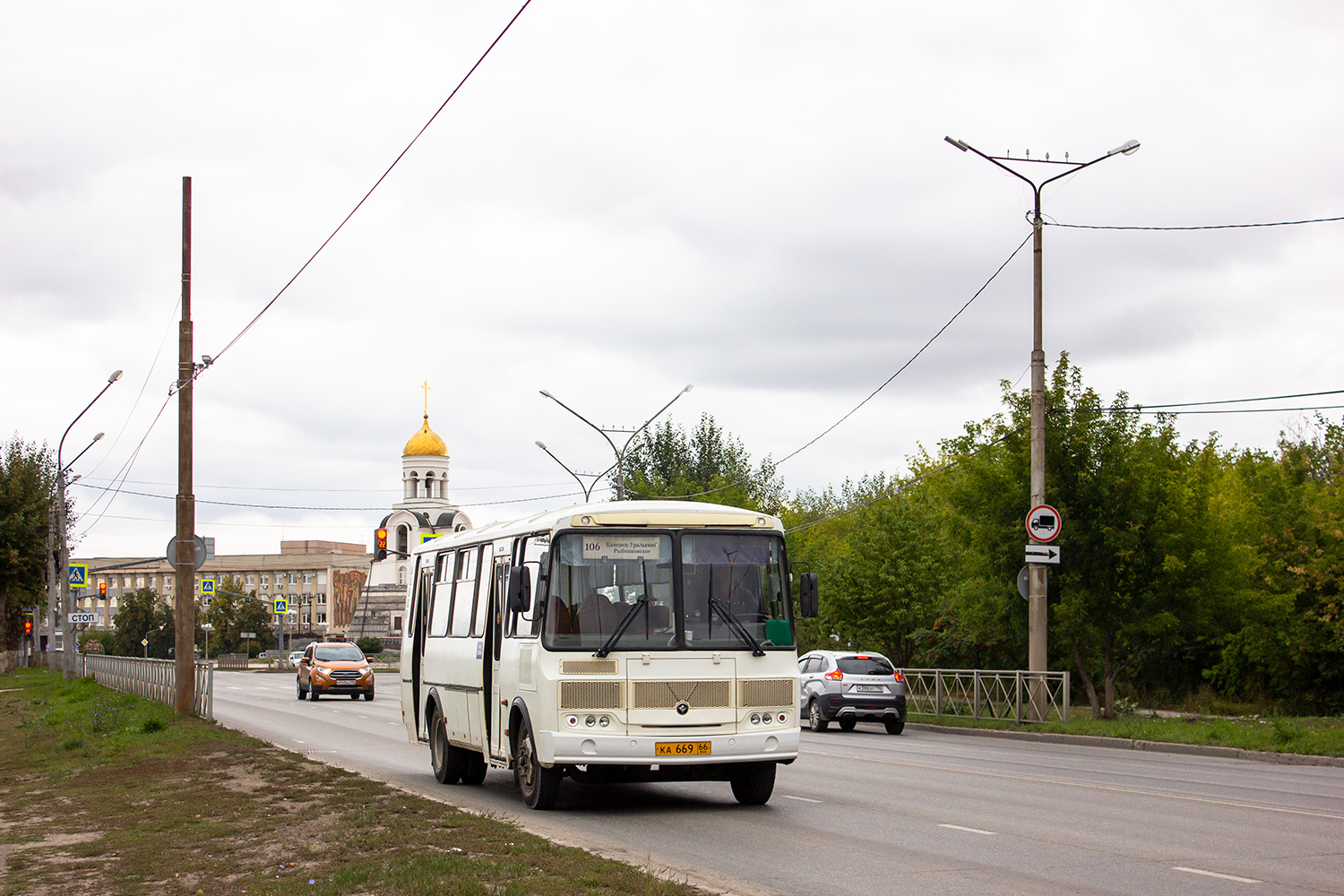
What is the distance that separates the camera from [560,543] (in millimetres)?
13211

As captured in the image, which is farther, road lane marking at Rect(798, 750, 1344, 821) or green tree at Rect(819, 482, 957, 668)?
green tree at Rect(819, 482, 957, 668)

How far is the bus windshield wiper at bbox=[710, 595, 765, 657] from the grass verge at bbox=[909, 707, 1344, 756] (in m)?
11.0

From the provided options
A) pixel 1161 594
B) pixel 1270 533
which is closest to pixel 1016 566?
pixel 1161 594

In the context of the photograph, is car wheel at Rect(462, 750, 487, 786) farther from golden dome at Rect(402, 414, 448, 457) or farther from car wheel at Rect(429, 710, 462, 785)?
golden dome at Rect(402, 414, 448, 457)

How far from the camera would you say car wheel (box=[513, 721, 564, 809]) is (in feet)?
43.2

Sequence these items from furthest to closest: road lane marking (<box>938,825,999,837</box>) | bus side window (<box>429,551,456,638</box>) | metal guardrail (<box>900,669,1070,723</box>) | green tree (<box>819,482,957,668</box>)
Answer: green tree (<box>819,482,957,668</box>) < metal guardrail (<box>900,669,1070,723</box>) < bus side window (<box>429,551,456,638</box>) < road lane marking (<box>938,825,999,837</box>)

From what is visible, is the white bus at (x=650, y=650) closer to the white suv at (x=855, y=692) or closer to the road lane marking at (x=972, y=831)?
the road lane marking at (x=972, y=831)

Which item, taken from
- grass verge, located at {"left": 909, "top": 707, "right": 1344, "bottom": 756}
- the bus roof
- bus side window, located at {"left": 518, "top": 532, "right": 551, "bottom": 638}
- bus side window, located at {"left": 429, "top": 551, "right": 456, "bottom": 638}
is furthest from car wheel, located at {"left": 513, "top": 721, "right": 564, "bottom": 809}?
grass verge, located at {"left": 909, "top": 707, "right": 1344, "bottom": 756}

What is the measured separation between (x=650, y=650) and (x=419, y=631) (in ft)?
19.9

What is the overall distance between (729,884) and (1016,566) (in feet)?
66.8

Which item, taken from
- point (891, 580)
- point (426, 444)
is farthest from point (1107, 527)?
point (426, 444)

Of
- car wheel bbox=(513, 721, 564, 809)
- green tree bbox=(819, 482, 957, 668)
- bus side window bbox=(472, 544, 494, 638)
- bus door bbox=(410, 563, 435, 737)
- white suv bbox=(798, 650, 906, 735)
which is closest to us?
car wheel bbox=(513, 721, 564, 809)

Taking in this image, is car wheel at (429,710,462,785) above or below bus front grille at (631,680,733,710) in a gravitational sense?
below

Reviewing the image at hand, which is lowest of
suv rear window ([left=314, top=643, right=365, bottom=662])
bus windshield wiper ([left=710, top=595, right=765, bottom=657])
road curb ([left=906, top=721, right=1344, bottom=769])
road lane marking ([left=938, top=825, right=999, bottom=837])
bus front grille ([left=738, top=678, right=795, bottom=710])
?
suv rear window ([left=314, top=643, right=365, bottom=662])
